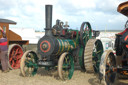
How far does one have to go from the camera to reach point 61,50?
564 centimetres

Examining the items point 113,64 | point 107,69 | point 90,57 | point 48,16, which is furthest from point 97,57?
point 107,69

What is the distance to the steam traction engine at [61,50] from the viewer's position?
5.29m

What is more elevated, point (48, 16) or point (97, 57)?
point (48, 16)

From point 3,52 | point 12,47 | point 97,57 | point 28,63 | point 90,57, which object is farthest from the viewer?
point 12,47

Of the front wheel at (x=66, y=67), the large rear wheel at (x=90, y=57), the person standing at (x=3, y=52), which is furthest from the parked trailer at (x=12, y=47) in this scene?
the large rear wheel at (x=90, y=57)

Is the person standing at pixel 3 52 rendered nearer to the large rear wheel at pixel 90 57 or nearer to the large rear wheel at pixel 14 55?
the large rear wheel at pixel 14 55

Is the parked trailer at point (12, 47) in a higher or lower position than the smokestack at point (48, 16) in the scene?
lower

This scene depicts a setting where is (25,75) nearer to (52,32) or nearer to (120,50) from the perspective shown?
(52,32)

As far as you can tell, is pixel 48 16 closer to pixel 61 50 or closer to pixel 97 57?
pixel 61 50

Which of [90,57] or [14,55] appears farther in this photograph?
[14,55]

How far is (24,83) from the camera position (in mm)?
4816

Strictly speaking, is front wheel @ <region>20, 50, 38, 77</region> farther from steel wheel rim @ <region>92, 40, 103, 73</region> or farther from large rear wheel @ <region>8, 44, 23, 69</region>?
steel wheel rim @ <region>92, 40, 103, 73</region>

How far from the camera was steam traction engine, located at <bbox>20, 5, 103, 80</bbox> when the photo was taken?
17.4 ft

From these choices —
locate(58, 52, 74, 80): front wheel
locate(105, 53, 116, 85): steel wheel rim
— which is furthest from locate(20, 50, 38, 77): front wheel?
locate(105, 53, 116, 85): steel wheel rim
